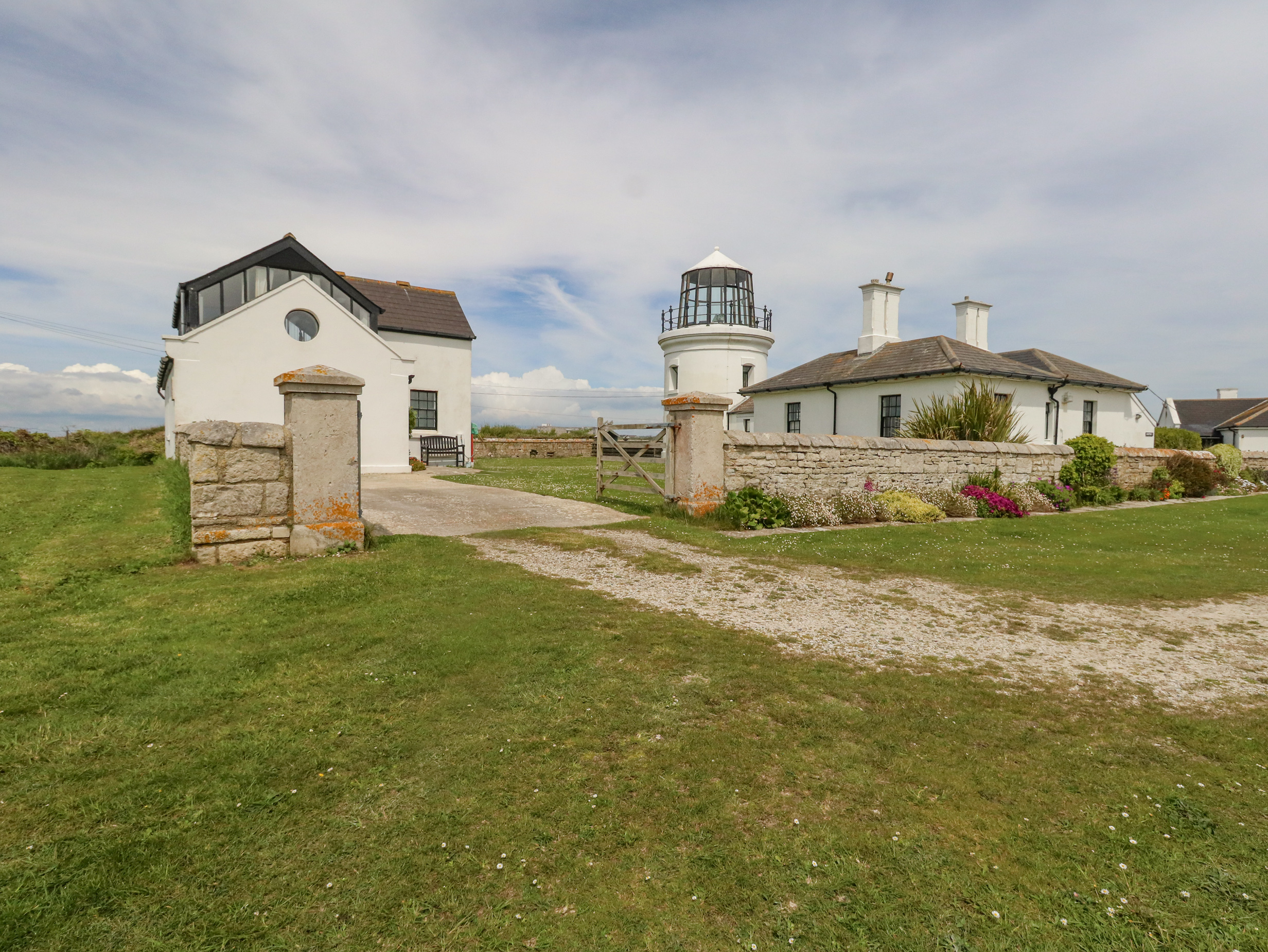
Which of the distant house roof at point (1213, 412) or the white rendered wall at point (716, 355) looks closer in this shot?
the white rendered wall at point (716, 355)

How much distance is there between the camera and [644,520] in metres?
11.4

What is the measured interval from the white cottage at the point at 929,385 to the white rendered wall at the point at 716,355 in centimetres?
136

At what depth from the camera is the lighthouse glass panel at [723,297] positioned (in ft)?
94.6

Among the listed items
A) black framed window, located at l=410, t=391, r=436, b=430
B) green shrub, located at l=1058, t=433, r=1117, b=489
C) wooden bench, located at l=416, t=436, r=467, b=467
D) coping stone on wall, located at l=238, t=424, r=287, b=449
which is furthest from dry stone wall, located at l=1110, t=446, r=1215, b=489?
black framed window, located at l=410, t=391, r=436, b=430

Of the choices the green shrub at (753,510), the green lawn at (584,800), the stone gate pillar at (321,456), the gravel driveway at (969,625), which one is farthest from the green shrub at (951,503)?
the stone gate pillar at (321,456)

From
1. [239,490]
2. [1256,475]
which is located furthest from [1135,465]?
[239,490]

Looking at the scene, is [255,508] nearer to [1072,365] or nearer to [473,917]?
[473,917]

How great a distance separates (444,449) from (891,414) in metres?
17.4

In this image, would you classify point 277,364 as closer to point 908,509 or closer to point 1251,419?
point 908,509

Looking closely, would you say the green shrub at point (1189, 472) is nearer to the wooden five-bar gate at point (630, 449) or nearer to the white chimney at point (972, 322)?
the white chimney at point (972, 322)

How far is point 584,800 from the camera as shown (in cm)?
284

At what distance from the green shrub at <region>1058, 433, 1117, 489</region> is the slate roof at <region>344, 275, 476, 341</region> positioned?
23.7m

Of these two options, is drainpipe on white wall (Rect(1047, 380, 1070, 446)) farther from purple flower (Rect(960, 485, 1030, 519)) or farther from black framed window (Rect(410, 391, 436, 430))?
black framed window (Rect(410, 391, 436, 430))

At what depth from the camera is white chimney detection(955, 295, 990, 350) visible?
2486cm
